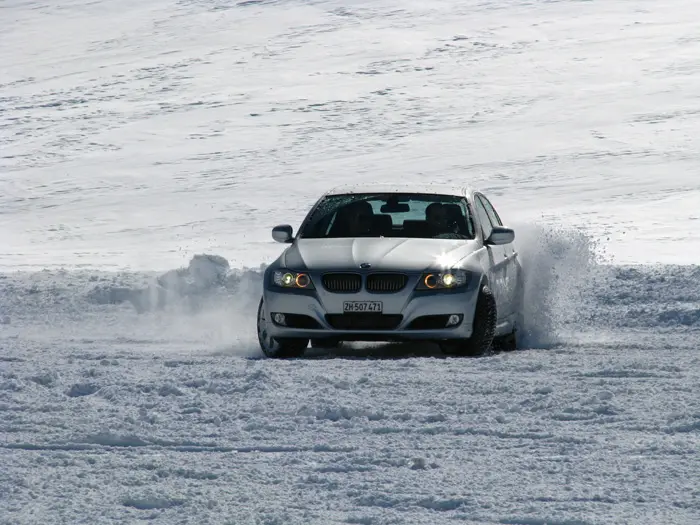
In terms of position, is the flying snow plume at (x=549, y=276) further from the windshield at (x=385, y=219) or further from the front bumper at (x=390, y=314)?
the front bumper at (x=390, y=314)

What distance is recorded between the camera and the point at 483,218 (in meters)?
10.9

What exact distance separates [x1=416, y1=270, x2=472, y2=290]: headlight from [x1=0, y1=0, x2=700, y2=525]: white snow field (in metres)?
0.67

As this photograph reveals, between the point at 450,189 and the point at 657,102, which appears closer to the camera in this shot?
the point at 450,189

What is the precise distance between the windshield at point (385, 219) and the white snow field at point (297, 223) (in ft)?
3.10

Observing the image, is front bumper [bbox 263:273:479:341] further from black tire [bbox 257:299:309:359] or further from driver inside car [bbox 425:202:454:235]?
driver inside car [bbox 425:202:454:235]

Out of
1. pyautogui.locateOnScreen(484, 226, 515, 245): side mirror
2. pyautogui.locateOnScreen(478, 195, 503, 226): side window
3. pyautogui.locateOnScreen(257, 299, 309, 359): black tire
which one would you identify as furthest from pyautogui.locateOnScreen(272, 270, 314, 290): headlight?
pyautogui.locateOnScreen(478, 195, 503, 226): side window

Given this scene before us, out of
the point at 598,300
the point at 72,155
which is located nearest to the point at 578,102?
the point at 72,155

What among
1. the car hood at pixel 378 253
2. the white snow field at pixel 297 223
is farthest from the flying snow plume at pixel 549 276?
the car hood at pixel 378 253

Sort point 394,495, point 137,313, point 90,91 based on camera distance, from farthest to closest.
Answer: point 90,91
point 137,313
point 394,495

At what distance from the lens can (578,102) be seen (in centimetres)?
7069

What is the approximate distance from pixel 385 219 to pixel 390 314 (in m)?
1.19

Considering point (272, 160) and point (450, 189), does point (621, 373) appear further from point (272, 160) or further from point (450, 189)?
point (272, 160)

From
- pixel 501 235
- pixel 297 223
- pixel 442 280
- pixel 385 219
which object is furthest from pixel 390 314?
pixel 297 223

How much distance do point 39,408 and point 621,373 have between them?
356 cm
